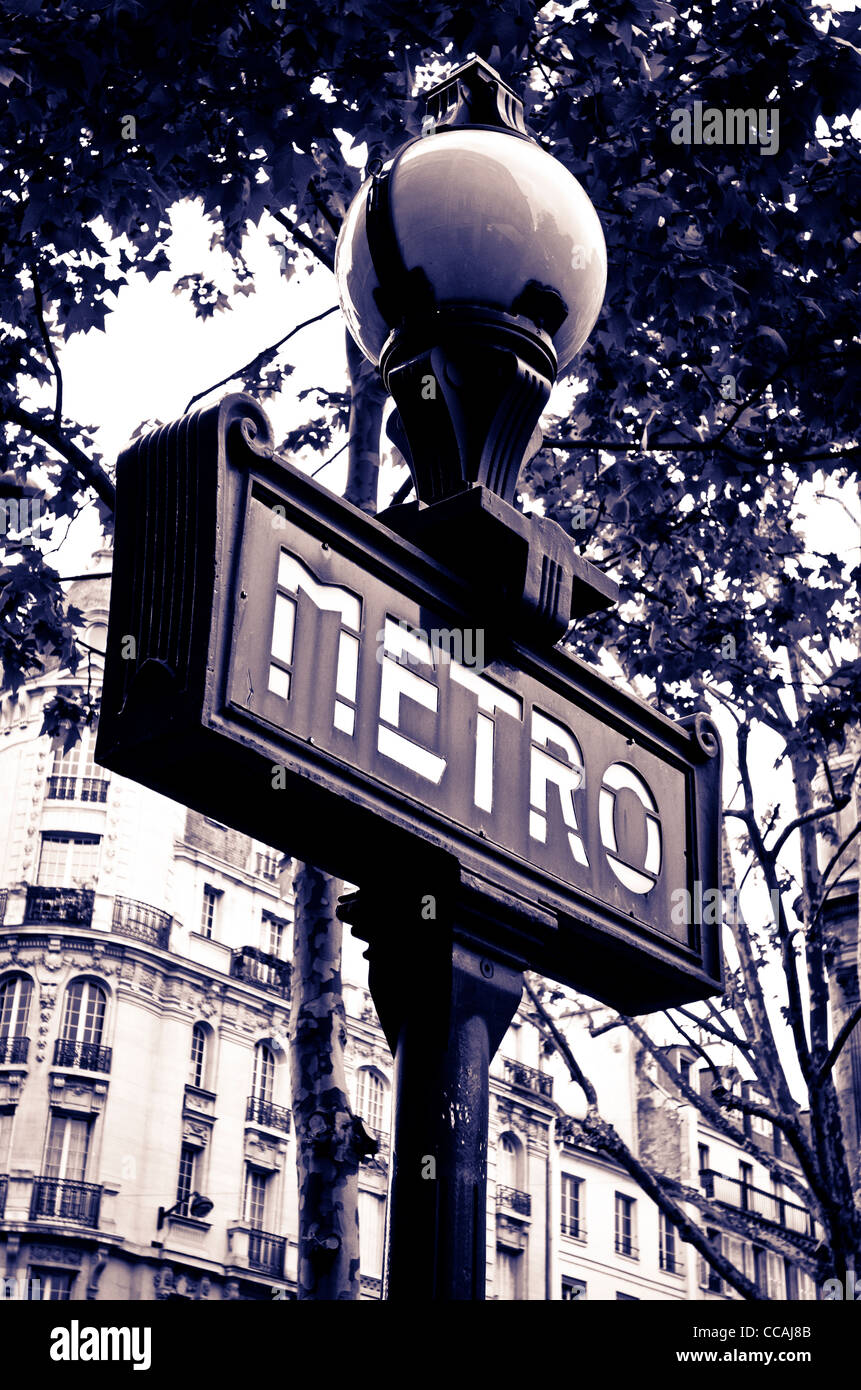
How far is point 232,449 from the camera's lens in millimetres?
1984

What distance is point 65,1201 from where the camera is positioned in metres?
30.8

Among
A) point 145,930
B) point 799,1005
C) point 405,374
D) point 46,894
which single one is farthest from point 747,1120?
point 405,374

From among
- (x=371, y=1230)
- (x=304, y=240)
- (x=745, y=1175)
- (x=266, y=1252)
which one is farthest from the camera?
(x=745, y=1175)

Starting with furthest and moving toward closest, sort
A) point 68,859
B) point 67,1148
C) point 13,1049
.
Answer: point 68,859 → point 13,1049 → point 67,1148

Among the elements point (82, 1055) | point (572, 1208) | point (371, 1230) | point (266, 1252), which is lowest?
point (266, 1252)

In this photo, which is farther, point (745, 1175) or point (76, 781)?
point (745, 1175)

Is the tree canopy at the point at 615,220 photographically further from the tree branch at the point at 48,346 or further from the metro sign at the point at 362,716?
the metro sign at the point at 362,716

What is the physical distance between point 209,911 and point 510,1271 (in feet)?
40.3

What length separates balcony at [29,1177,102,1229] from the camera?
3070cm

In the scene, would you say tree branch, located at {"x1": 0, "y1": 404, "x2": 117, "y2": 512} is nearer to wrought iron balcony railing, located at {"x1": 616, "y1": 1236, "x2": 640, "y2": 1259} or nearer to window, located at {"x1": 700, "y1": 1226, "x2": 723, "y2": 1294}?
window, located at {"x1": 700, "y1": 1226, "x2": 723, "y2": 1294}

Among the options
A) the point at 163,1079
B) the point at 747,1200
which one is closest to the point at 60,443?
the point at 163,1079

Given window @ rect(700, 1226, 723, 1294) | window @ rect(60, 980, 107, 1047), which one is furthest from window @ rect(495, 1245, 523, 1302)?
window @ rect(60, 980, 107, 1047)

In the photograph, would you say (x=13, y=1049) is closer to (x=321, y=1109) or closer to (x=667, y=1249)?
(x=667, y=1249)
